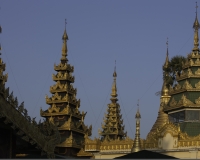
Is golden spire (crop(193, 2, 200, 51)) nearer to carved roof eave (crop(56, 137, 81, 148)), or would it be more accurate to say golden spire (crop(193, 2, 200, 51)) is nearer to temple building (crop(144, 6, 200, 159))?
temple building (crop(144, 6, 200, 159))

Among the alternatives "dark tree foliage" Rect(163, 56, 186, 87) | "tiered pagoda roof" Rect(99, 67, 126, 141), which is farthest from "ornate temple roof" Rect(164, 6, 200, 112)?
"tiered pagoda roof" Rect(99, 67, 126, 141)

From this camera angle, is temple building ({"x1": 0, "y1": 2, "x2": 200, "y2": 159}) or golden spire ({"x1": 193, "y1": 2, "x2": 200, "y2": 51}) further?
golden spire ({"x1": 193, "y1": 2, "x2": 200, "y2": 51})

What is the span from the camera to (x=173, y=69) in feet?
140

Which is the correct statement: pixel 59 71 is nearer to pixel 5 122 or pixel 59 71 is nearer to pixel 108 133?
pixel 108 133

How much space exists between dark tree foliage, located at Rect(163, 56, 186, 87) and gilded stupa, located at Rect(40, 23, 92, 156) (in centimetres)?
711

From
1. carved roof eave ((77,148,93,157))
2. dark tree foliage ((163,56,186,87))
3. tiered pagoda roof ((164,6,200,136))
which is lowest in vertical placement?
carved roof eave ((77,148,93,157))

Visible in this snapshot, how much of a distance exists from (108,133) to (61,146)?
449 inches

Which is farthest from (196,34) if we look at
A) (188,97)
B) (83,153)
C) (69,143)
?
(69,143)

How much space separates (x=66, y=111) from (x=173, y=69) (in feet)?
27.4

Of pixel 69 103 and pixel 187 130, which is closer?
pixel 187 130

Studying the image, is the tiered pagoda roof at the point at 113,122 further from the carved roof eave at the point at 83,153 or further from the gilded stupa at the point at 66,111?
the carved roof eave at the point at 83,153

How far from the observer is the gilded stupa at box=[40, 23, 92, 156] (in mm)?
43281

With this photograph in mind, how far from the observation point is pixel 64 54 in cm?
4816

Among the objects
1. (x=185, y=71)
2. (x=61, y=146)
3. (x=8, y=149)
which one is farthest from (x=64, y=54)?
(x=8, y=149)
